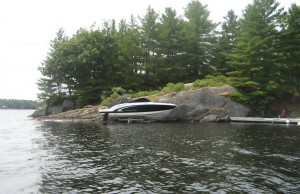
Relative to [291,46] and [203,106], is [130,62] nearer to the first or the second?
[203,106]

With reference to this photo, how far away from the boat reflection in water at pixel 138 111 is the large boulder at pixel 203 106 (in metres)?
1.12

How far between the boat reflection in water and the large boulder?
1.12 m

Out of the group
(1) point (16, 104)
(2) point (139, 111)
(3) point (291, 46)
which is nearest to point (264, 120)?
(3) point (291, 46)

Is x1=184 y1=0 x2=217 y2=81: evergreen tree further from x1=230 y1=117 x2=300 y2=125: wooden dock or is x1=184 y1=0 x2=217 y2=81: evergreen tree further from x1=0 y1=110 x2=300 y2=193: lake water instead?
x1=0 y1=110 x2=300 y2=193: lake water

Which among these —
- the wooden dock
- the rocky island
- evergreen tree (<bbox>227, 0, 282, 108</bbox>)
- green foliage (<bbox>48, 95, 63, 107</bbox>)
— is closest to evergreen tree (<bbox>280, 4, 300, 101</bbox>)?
evergreen tree (<bbox>227, 0, 282, 108</bbox>)

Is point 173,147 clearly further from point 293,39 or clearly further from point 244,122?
point 293,39

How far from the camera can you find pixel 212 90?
34781 millimetres

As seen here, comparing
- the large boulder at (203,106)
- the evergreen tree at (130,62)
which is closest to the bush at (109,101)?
the evergreen tree at (130,62)

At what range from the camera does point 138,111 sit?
3306 cm

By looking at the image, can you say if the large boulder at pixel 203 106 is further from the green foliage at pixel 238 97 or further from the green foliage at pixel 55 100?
the green foliage at pixel 55 100

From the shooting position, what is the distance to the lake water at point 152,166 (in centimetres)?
877

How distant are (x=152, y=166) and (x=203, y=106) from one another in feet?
75.1

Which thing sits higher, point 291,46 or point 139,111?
point 291,46

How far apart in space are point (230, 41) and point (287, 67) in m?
15.3
